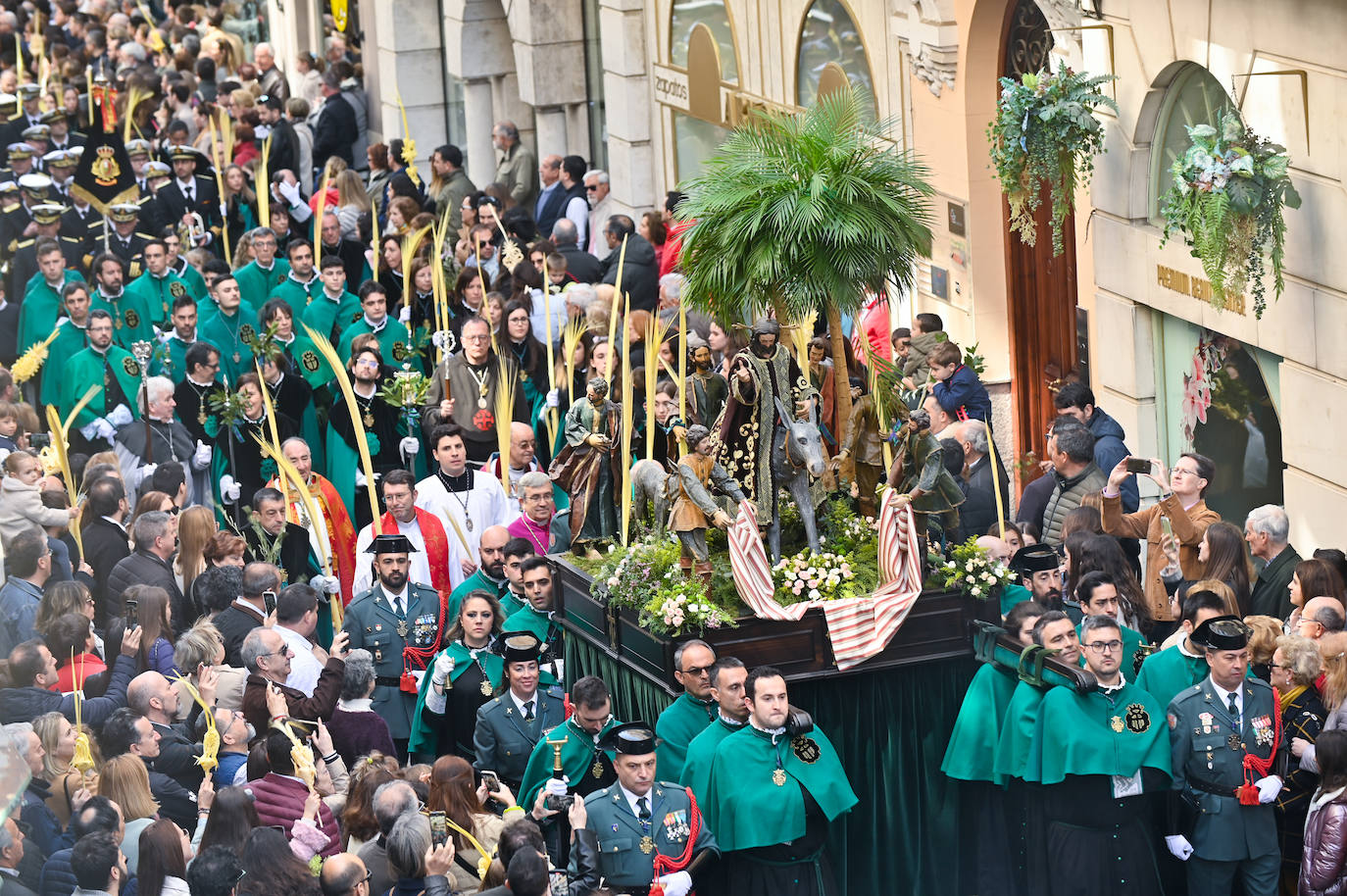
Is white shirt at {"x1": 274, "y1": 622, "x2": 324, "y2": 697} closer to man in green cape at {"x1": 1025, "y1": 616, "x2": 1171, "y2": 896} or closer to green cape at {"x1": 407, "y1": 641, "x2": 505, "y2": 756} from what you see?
green cape at {"x1": 407, "y1": 641, "x2": 505, "y2": 756}

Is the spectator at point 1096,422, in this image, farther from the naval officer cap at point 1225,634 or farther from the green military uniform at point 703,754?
the green military uniform at point 703,754

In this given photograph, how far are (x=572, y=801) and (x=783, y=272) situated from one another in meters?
2.54

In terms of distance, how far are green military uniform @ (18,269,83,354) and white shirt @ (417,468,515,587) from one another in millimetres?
4492

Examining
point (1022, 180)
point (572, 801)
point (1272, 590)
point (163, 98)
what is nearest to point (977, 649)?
point (1272, 590)

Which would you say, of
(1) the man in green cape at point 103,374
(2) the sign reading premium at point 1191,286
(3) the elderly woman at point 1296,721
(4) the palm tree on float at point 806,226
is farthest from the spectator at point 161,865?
(1) the man in green cape at point 103,374

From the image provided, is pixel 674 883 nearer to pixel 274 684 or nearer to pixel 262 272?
pixel 274 684

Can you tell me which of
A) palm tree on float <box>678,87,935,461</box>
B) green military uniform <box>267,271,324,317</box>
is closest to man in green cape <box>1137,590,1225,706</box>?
palm tree on float <box>678,87,935,461</box>

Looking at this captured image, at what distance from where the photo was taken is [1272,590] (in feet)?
30.7

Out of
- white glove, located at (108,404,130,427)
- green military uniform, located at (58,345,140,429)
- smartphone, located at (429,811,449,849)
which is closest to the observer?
smartphone, located at (429,811,449,849)

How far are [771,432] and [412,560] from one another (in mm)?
2581

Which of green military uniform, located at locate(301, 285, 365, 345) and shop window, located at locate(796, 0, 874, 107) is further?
Result: shop window, located at locate(796, 0, 874, 107)

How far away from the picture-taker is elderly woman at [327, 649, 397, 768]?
8523 millimetres

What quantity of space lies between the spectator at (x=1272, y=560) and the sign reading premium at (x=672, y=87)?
389 inches

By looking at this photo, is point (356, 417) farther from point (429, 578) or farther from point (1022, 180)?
point (1022, 180)
